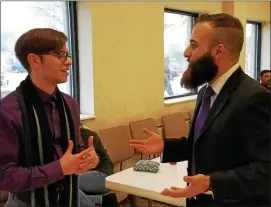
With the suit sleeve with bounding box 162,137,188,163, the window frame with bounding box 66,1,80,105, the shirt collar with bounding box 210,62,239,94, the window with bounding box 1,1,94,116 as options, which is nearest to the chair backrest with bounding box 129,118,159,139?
the window with bounding box 1,1,94,116

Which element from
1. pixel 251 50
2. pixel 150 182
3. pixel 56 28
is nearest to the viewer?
pixel 150 182

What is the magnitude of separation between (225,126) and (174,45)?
343 centimetres

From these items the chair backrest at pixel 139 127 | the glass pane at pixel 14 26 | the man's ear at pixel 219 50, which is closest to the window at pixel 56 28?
the glass pane at pixel 14 26

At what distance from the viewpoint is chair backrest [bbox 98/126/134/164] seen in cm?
303

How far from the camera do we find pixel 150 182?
2.01m

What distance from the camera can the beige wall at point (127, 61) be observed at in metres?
3.22

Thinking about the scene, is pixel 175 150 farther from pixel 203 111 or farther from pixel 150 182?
pixel 150 182

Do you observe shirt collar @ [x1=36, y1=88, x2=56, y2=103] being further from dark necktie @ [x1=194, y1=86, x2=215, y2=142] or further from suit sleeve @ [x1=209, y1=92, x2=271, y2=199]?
suit sleeve @ [x1=209, y1=92, x2=271, y2=199]

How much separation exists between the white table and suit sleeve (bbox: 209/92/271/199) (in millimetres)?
717

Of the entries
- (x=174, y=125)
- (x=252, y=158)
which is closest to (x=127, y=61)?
(x=174, y=125)

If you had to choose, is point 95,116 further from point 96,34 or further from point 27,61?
point 27,61

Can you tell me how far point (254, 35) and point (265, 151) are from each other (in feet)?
18.7

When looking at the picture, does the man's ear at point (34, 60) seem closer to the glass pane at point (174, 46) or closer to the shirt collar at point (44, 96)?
the shirt collar at point (44, 96)

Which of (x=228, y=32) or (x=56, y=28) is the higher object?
(x=56, y=28)
